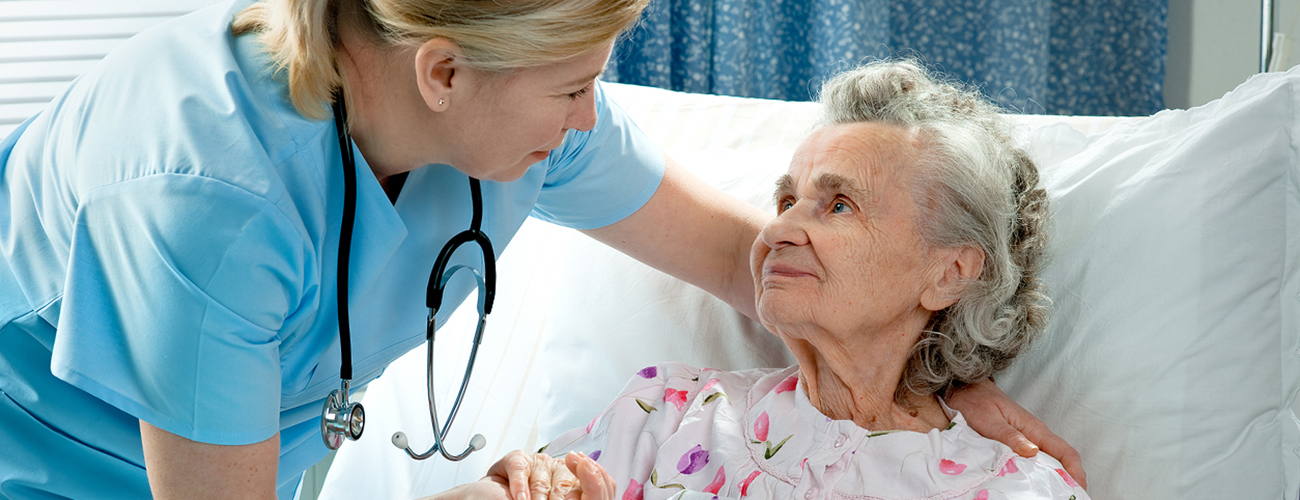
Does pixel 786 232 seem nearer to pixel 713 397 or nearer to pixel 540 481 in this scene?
pixel 713 397

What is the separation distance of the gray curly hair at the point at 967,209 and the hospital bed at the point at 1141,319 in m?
0.08

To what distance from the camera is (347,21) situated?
0.98 meters

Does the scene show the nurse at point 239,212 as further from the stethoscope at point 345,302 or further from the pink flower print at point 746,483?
the pink flower print at point 746,483

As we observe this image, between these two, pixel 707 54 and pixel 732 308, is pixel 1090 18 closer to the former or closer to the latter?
pixel 707 54

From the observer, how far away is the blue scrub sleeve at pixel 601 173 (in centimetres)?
133

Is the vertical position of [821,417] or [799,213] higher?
[799,213]

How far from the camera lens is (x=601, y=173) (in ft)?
4.48

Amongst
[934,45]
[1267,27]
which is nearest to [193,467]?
[1267,27]

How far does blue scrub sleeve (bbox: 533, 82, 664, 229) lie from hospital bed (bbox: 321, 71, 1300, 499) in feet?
0.72

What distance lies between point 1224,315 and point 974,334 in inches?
11.8

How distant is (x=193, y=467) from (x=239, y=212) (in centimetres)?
24

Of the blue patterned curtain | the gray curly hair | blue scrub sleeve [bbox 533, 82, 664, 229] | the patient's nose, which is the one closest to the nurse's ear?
blue scrub sleeve [bbox 533, 82, 664, 229]

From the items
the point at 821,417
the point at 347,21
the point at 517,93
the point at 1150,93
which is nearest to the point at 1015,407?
the point at 821,417

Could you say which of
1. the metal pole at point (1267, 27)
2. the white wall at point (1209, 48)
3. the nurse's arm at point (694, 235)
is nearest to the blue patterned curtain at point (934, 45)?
the white wall at point (1209, 48)
